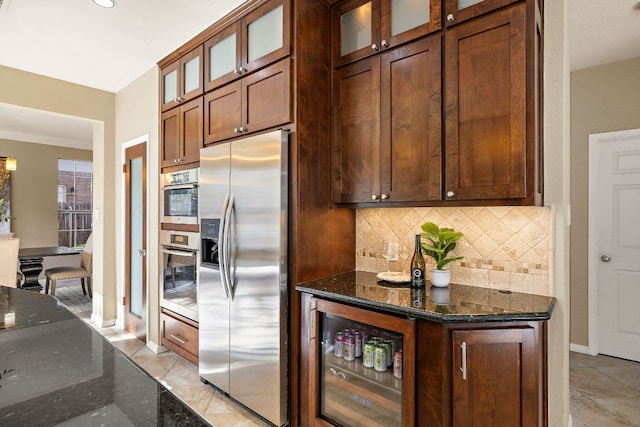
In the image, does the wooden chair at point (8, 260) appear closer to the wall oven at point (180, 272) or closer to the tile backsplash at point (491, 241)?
the wall oven at point (180, 272)

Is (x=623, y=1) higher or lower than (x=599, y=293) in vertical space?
higher

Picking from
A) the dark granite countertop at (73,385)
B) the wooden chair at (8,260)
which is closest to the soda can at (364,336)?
the dark granite countertop at (73,385)

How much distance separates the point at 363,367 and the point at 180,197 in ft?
6.93

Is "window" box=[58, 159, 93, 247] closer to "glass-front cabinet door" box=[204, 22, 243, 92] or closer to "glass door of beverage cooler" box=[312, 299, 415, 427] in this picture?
"glass-front cabinet door" box=[204, 22, 243, 92]

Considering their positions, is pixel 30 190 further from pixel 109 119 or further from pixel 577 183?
Result: pixel 577 183

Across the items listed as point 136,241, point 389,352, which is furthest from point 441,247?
point 136,241

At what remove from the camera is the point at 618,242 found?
333 cm

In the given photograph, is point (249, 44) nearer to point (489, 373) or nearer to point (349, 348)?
point (349, 348)

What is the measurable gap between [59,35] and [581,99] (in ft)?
15.8

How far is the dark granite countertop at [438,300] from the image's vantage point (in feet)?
5.04

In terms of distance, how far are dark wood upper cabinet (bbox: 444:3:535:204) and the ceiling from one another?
4.47 ft

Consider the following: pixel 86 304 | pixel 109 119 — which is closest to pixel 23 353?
pixel 109 119

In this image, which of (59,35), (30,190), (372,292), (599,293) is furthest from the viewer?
(30,190)

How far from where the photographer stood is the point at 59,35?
2936mm
